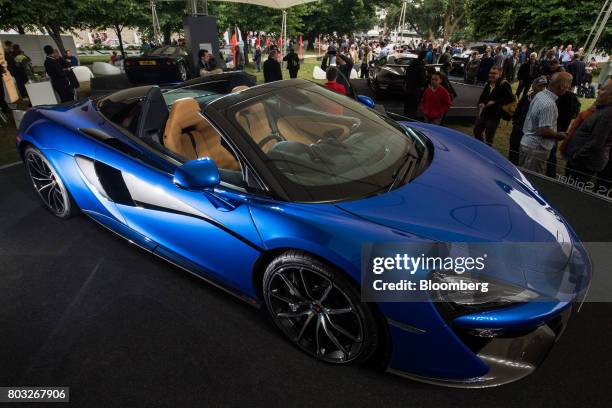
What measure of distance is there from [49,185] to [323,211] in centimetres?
296

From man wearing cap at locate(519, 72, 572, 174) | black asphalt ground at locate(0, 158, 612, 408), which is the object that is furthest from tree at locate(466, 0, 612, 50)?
black asphalt ground at locate(0, 158, 612, 408)

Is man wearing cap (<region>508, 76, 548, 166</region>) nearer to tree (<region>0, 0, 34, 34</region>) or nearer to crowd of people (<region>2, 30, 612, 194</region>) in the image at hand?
crowd of people (<region>2, 30, 612, 194</region>)

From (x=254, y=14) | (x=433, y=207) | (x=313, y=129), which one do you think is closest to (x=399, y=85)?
(x=313, y=129)

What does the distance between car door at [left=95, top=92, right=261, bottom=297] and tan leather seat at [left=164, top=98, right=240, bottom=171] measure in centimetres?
35

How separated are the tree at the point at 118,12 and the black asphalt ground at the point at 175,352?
19.6 m

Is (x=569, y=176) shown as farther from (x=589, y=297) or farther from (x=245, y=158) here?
(x=245, y=158)

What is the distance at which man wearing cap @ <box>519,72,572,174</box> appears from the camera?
390 centimetres

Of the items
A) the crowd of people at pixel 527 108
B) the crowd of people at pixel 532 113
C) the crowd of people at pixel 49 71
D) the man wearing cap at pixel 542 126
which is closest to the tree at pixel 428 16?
the crowd of people at pixel 527 108

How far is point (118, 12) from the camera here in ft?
63.2

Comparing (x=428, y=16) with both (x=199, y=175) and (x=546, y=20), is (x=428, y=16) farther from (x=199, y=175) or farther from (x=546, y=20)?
(x=199, y=175)

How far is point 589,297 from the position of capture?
2.59m

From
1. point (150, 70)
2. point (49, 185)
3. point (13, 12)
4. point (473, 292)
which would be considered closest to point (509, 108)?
point (473, 292)

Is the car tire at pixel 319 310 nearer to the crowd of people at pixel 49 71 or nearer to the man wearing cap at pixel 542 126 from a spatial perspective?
the man wearing cap at pixel 542 126

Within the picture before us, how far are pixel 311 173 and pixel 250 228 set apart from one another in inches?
19.0
